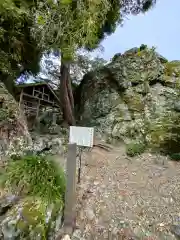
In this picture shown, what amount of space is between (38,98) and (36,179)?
9.22 metres

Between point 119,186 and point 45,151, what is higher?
point 45,151

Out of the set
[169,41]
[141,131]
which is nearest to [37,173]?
[141,131]

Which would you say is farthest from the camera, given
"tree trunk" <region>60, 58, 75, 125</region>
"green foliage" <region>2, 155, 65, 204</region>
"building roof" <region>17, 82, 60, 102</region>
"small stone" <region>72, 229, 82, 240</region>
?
"building roof" <region>17, 82, 60, 102</region>

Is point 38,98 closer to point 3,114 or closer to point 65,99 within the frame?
point 65,99

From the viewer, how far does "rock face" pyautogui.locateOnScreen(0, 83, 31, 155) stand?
5.11 m

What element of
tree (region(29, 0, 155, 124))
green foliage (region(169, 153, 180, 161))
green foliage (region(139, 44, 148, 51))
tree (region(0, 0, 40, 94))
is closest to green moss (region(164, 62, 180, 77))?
green foliage (region(139, 44, 148, 51))

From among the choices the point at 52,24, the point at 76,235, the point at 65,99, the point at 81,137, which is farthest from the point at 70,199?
the point at 65,99

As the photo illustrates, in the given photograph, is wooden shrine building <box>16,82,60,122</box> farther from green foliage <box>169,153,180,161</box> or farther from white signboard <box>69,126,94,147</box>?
white signboard <box>69,126,94,147</box>

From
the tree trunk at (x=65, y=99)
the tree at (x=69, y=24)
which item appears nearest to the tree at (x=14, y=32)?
the tree at (x=69, y=24)

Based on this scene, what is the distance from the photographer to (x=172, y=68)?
791cm

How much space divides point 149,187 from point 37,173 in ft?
6.29

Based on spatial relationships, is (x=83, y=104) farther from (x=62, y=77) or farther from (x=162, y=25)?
(x=162, y=25)

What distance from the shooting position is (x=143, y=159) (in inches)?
219

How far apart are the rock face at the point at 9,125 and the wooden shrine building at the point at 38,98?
572 centimetres
